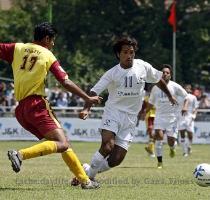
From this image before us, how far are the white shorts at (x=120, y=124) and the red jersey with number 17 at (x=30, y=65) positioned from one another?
4.80 feet

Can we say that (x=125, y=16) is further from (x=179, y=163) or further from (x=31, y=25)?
(x=179, y=163)

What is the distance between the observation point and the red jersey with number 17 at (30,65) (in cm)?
1186

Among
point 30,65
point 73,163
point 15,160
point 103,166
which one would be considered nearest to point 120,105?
point 103,166

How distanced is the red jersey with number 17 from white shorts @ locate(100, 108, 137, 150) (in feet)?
4.80

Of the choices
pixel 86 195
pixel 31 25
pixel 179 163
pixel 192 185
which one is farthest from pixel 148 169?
pixel 31 25

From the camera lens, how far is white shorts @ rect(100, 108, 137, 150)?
13.0 meters

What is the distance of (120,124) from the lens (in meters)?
13.2

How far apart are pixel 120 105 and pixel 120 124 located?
305mm

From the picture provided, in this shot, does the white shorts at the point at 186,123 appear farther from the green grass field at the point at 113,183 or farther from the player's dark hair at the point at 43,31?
the player's dark hair at the point at 43,31

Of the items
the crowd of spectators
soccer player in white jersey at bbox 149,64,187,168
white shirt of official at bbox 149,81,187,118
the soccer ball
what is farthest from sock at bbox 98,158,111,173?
the crowd of spectators

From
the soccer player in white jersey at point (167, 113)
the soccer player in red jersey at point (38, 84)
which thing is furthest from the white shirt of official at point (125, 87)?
the soccer player in white jersey at point (167, 113)

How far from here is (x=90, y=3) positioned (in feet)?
167

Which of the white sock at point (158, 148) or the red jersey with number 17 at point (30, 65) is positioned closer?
the red jersey with number 17 at point (30, 65)

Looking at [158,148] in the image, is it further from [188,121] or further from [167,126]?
[188,121]
